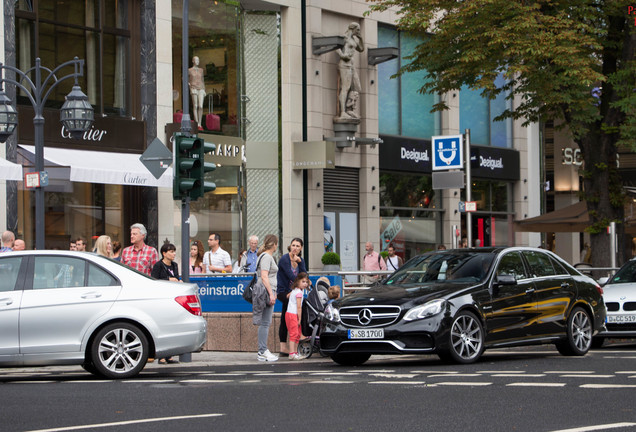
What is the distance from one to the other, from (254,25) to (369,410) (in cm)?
2323

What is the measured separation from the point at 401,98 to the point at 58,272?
23712 mm

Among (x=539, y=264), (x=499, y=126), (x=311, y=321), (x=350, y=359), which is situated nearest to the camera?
(x=350, y=359)

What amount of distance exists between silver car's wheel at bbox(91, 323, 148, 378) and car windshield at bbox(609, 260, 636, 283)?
9.23 meters

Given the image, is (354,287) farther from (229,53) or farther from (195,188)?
(229,53)

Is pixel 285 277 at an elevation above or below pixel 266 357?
above

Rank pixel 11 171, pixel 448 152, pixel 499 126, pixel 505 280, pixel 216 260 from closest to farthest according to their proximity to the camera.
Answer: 1. pixel 505 280
2. pixel 448 152
3. pixel 216 260
4. pixel 11 171
5. pixel 499 126

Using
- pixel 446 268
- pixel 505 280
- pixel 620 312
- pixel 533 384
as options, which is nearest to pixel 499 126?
pixel 620 312

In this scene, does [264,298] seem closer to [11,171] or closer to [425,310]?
[425,310]

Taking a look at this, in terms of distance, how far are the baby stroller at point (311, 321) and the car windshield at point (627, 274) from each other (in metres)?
5.37

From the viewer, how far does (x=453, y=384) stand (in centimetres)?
1109

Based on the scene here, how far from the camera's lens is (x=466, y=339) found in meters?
13.7

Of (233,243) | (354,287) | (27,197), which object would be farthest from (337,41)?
(354,287)

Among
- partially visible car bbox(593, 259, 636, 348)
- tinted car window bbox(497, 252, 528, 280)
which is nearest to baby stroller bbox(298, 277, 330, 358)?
tinted car window bbox(497, 252, 528, 280)

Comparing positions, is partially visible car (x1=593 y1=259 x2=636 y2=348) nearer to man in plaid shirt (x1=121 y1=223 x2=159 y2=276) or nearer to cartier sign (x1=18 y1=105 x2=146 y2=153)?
man in plaid shirt (x1=121 y1=223 x2=159 y2=276)
